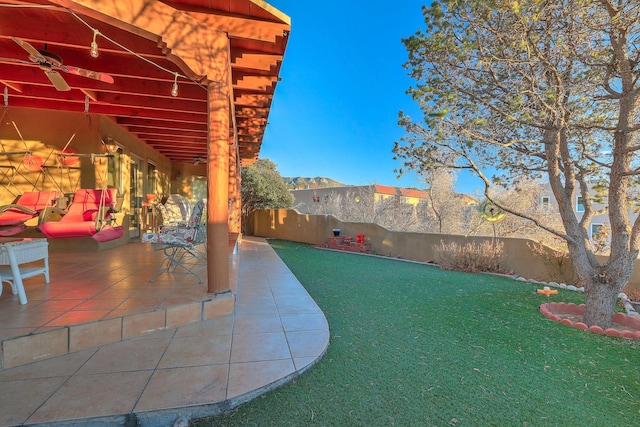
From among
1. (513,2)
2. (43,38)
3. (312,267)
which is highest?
(513,2)

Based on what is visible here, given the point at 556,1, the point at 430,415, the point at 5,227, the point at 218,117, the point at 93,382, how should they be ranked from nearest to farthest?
the point at 430,415, the point at 93,382, the point at 218,117, the point at 556,1, the point at 5,227

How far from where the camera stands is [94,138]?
5770 mm

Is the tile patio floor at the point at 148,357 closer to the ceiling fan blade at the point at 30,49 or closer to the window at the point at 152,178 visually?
the ceiling fan blade at the point at 30,49

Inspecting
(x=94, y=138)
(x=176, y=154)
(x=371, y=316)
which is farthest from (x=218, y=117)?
(x=176, y=154)

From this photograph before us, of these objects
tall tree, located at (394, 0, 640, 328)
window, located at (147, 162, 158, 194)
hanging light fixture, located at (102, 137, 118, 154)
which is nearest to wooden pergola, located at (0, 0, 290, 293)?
hanging light fixture, located at (102, 137, 118, 154)

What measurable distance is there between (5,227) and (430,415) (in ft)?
17.1

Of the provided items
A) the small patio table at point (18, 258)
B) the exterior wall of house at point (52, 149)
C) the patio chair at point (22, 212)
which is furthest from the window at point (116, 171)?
the small patio table at point (18, 258)

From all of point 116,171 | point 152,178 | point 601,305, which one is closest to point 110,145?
point 116,171

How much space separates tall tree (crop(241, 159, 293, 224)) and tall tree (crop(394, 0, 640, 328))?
34.2ft

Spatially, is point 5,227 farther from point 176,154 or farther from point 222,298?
point 176,154

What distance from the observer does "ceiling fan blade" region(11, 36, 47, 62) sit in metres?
2.98

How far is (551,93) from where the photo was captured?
338cm

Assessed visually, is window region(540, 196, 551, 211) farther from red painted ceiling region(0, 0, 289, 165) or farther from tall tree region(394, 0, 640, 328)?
red painted ceiling region(0, 0, 289, 165)

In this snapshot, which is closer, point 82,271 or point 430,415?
point 430,415
